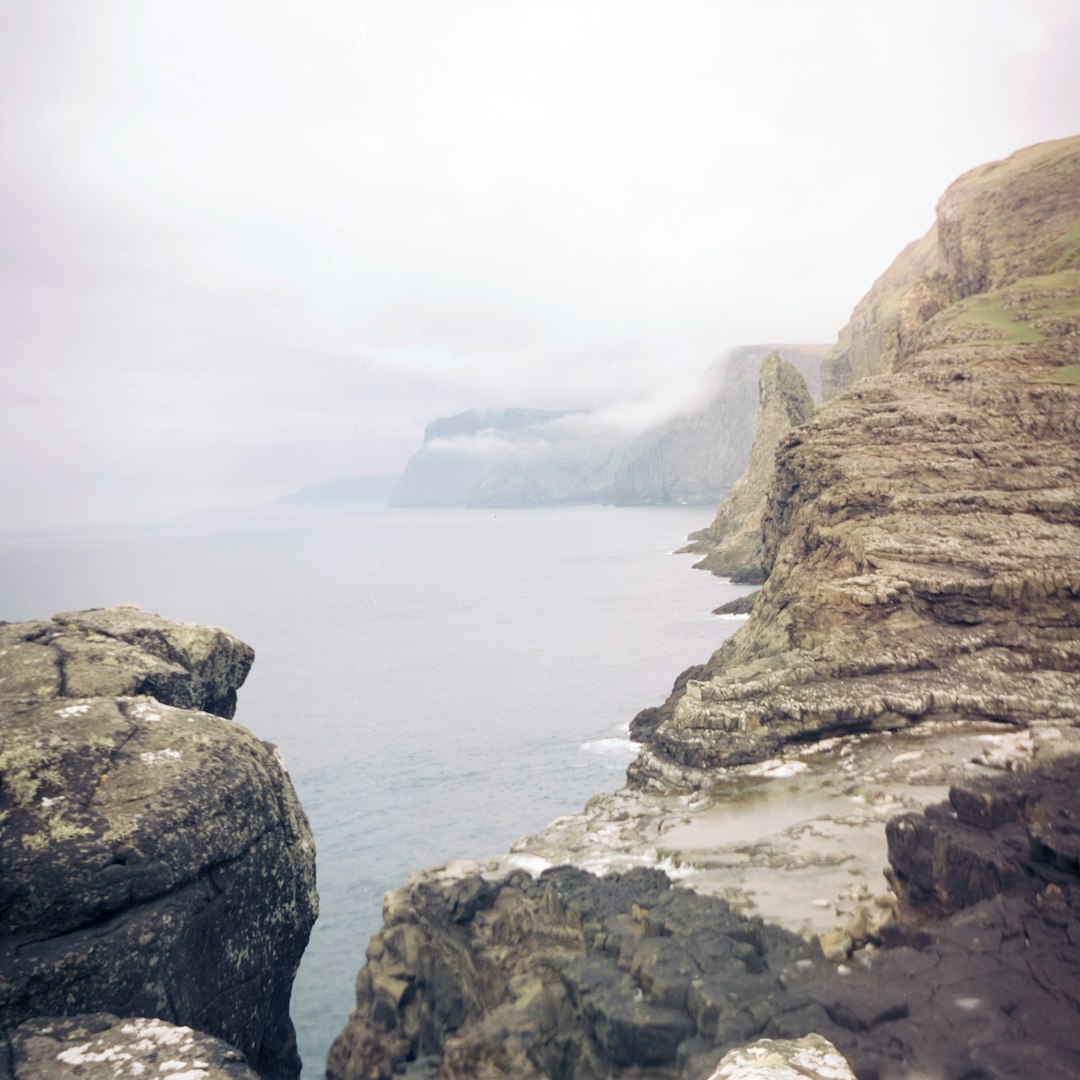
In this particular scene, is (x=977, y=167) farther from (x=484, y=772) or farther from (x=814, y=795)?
(x=814, y=795)

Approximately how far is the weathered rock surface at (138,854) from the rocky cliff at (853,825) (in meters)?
6.33

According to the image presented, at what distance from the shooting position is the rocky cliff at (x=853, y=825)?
12164mm

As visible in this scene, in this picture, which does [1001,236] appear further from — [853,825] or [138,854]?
[138,854]

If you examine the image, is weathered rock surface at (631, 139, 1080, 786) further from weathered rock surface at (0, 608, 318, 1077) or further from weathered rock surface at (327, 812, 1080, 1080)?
weathered rock surface at (0, 608, 318, 1077)

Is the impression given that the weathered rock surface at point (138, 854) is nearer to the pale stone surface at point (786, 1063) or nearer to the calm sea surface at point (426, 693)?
the pale stone surface at point (786, 1063)

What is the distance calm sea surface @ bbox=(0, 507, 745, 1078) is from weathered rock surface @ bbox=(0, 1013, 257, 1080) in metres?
16.2

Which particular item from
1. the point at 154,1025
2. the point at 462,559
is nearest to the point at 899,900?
the point at 154,1025

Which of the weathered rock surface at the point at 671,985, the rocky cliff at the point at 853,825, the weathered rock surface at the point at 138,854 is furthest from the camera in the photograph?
the rocky cliff at the point at 853,825

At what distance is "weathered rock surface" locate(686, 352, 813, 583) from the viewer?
112m

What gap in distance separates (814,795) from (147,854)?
16380mm

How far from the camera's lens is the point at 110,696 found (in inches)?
426

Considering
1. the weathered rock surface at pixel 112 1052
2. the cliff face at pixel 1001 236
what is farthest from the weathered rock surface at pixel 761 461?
the weathered rock surface at pixel 112 1052

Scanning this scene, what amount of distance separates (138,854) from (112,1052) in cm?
199

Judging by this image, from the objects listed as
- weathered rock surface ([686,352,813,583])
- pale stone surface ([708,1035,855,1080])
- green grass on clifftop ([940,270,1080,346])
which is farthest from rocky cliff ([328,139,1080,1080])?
weathered rock surface ([686,352,813,583])
